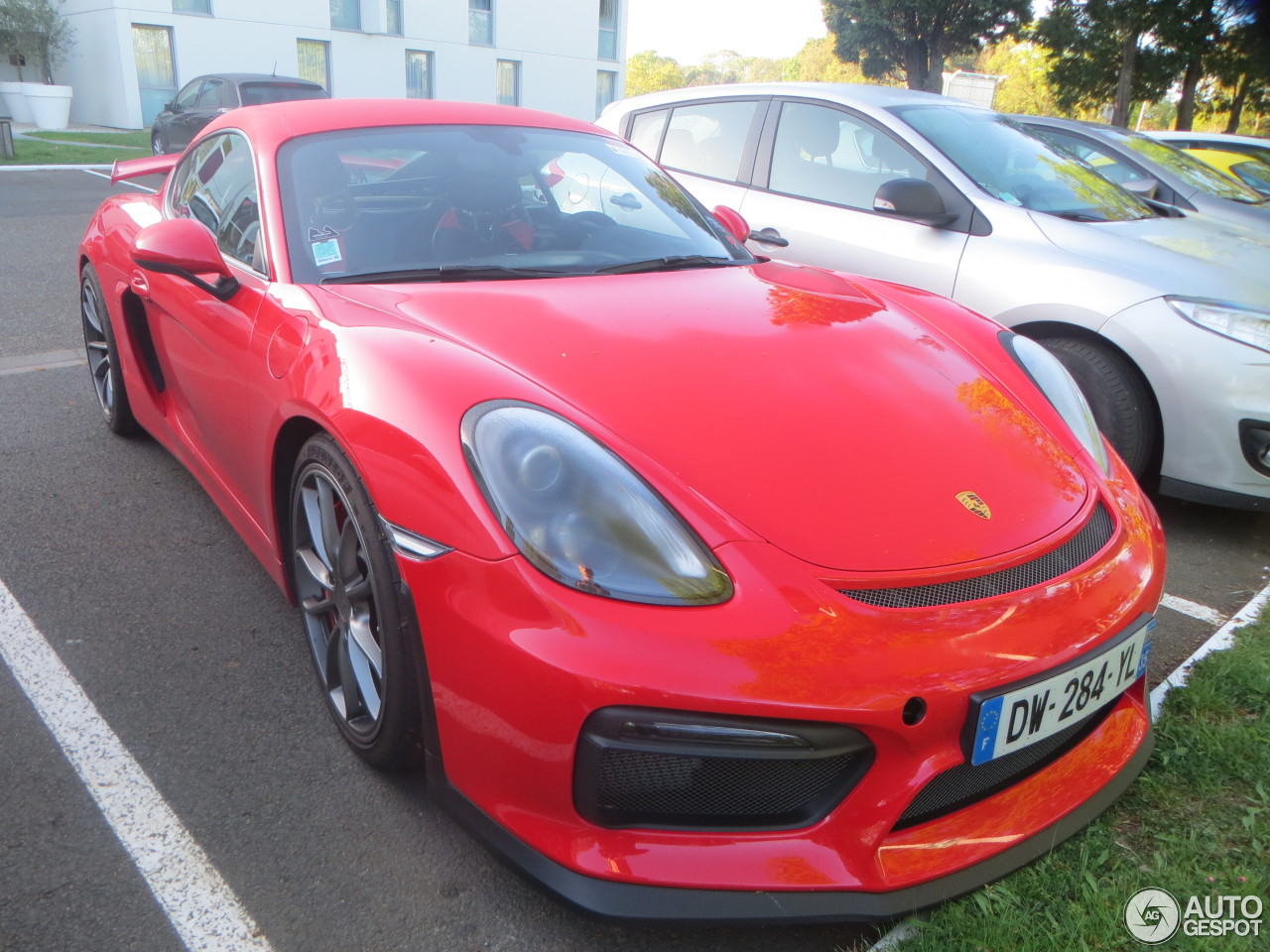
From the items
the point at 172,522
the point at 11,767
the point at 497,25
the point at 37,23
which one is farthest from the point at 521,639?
the point at 497,25

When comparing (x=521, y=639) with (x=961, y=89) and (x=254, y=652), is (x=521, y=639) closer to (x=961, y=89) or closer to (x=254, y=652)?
(x=254, y=652)

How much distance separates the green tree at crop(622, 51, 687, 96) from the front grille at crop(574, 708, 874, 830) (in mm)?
Result: 102856

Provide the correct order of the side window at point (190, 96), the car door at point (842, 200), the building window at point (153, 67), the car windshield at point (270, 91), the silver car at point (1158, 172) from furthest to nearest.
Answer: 1. the building window at point (153, 67)
2. the side window at point (190, 96)
3. the car windshield at point (270, 91)
4. the silver car at point (1158, 172)
5. the car door at point (842, 200)

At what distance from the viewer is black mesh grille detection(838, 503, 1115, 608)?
165 centimetres

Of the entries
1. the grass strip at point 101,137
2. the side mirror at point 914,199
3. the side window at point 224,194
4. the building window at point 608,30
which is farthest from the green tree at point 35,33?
the side mirror at point 914,199

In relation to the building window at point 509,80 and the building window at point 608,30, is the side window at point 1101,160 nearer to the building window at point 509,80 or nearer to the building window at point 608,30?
the building window at point 509,80

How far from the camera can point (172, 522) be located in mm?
3312

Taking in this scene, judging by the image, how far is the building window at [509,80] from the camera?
99.0 feet

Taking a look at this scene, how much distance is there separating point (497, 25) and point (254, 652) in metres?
30.1

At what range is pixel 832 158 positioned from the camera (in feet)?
14.8

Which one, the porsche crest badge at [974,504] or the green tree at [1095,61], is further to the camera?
the green tree at [1095,61]

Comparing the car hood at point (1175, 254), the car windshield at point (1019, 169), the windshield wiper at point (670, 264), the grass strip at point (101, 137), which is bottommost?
the grass strip at point (101, 137)

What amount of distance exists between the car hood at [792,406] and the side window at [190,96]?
1592 centimetres

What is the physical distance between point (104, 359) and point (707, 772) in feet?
11.0
